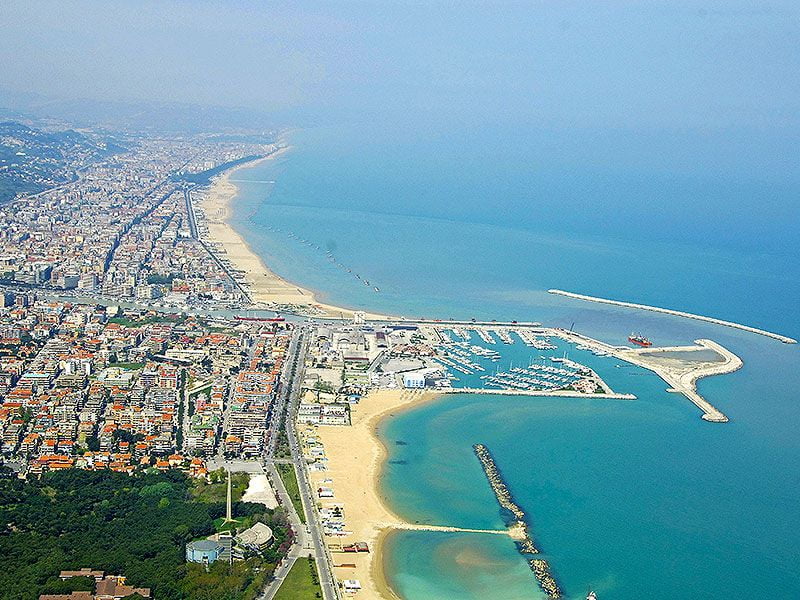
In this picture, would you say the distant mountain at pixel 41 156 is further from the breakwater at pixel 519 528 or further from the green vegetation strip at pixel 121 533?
the breakwater at pixel 519 528

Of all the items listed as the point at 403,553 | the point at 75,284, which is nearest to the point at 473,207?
the point at 75,284

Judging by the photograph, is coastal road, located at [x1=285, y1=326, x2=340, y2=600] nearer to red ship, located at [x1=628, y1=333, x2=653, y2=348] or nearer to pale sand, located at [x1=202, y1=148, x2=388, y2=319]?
pale sand, located at [x1=202, y1=148, x2=388, y2=319]

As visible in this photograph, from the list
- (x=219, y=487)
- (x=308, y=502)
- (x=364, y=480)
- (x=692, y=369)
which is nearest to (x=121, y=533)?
(x=219, y=487)

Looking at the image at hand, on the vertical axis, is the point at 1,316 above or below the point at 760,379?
below

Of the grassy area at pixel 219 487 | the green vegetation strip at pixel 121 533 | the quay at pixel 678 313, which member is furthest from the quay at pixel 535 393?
the quay at pixel 678 313

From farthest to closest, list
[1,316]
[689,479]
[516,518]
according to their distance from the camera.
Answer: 1. [1,316]
2. [689,479]
3. [516,518]

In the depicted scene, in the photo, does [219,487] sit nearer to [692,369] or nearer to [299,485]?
[299,485]

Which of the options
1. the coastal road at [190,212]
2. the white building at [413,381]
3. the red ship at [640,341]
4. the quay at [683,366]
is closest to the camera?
the quay at [683,366]

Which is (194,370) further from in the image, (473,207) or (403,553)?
(473,207)
